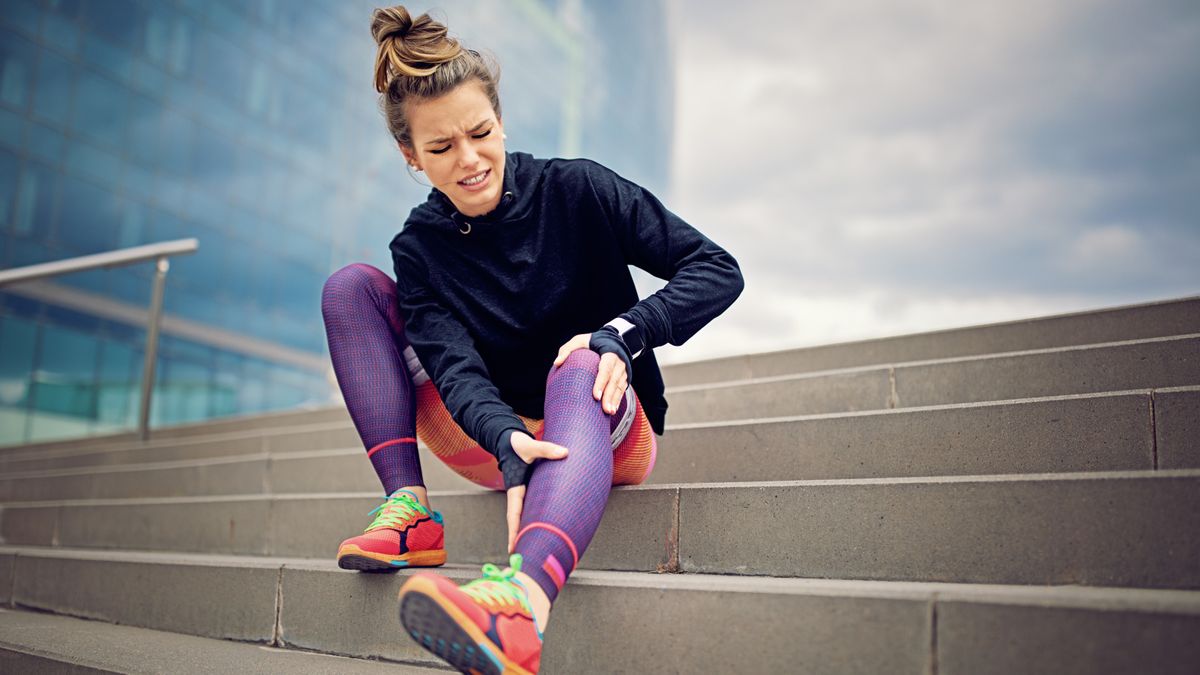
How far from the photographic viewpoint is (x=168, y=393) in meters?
13.5

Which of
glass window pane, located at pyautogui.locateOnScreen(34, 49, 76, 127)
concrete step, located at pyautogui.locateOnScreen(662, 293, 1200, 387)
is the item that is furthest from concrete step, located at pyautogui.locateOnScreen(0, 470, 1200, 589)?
glass window pane, located at pyautogui.locateOnScreen(34, 49, 76, 127)

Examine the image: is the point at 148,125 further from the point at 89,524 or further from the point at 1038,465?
the point at 1038,465

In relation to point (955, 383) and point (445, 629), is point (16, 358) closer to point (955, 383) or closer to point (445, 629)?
point (955, 383)

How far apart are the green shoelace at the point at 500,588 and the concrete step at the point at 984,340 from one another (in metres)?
2.39

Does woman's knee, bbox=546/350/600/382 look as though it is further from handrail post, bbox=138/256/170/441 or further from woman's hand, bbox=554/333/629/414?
handrail post, bbox=138/256/170/441

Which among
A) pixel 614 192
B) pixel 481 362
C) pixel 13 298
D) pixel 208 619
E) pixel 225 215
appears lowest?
pixel 208 619

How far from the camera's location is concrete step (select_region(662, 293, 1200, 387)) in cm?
287

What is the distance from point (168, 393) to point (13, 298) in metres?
2.66

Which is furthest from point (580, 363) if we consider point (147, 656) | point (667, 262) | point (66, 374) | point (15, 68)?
point (15, 68)

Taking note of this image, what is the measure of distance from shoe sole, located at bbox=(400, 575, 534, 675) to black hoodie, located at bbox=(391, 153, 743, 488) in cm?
72

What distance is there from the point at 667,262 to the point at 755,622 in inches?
32.5

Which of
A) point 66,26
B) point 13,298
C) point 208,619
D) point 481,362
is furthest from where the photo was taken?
point 66,26

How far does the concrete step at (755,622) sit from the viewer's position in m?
1.10

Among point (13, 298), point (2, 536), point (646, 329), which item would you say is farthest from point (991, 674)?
point (13, 298)
